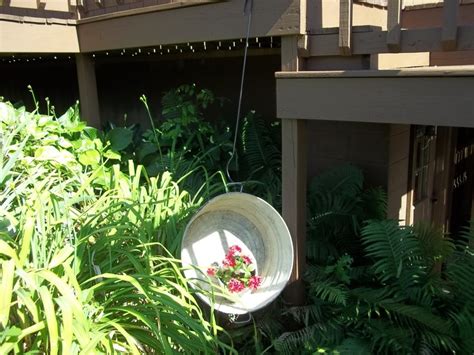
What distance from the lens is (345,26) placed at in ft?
7.09

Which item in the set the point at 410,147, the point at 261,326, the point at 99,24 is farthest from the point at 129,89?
the point at 261,326

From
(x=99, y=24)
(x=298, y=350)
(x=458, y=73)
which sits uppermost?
(x=99, y=24)

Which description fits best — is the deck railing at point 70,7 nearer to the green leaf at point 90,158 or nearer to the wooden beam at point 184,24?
the wooden beam at point 184,24

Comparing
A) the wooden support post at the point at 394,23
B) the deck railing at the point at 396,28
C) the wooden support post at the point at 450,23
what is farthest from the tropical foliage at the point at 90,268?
the wooden support post at the point at 450,23

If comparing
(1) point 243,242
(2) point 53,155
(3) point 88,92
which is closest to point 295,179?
(1) point 243,242

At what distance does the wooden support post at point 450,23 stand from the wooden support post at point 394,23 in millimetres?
192

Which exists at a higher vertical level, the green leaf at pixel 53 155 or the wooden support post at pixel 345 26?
the wooden support post at pixel 345 26

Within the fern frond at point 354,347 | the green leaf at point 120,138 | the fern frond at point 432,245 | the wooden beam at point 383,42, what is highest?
the wooden beam at point 383,42

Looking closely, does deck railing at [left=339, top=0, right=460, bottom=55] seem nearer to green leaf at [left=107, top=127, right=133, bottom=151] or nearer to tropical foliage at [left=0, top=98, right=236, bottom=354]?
tropical foliage at [left=0, top=98, right=236, bottom=354]

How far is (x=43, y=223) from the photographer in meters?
2.02

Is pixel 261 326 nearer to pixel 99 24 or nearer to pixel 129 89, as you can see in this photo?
pixel 99 24

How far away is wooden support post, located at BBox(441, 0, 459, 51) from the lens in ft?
6.08

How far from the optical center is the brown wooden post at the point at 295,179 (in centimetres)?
241

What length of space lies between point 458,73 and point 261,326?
1.58 m
